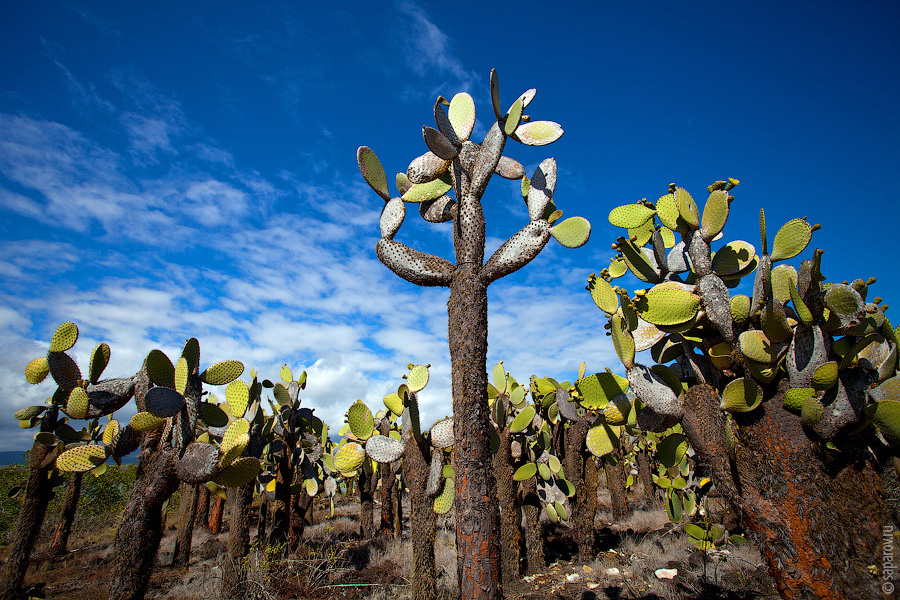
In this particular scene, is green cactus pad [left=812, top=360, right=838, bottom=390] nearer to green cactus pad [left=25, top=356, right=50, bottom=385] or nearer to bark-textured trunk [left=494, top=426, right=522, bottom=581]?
bark-textured trunk [left=494, top=426, right=522, bottom=581]

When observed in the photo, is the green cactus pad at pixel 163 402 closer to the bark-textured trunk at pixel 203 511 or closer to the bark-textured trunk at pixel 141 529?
the bark-textured trunk at pixel 141 529

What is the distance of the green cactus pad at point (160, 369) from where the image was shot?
132 inches

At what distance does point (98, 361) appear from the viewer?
13.4ft

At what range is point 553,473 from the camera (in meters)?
7.55

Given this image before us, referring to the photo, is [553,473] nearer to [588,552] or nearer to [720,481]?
[588,552]

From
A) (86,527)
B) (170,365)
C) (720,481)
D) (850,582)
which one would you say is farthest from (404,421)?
(86,527)

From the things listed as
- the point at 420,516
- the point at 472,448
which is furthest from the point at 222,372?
the point at 420,516

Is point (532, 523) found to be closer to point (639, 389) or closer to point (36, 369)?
point (639, 389)

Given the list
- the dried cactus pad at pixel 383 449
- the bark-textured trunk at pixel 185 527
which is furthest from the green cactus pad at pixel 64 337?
the bark-textured trunk at pixel 185 527

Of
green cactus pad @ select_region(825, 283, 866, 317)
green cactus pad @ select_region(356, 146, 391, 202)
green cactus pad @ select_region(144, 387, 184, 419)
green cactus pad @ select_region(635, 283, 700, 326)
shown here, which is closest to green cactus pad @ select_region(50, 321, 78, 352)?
green cactus pad @ select_region(144, 387, 184, 419)

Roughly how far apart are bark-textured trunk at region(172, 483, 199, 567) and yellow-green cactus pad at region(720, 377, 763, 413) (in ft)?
35.4

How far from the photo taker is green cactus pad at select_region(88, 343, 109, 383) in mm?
4047

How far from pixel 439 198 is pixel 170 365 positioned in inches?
106

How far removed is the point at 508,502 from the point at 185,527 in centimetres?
778
